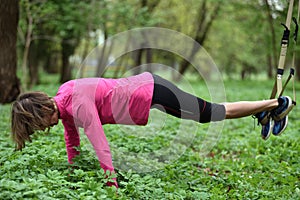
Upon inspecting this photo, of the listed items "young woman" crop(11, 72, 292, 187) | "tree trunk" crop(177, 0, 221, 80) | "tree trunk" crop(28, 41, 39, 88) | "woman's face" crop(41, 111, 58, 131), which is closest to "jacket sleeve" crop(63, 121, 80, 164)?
"young woman" crop(11, 72, 292, 187)

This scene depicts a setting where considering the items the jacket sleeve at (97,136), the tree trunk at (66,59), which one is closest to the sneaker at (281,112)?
the jacket sleeve at (97,136)

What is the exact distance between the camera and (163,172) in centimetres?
487

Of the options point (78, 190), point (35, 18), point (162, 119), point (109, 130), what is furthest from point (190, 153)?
point (35, 18)

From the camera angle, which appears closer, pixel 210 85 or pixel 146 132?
pixel 146 132

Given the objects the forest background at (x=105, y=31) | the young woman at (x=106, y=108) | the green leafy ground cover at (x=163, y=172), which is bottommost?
the green leafy ground cover at (x=163, y=172)

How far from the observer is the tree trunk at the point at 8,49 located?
9539 millimetres

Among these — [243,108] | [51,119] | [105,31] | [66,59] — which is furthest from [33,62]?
[243,108]

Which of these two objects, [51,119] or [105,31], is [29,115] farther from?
[105,31]

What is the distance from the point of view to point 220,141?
7.38 meters

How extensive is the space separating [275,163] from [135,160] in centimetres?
214

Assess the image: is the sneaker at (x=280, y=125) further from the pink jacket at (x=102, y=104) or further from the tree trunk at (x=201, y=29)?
the tree trunk at (x=201, y=29)

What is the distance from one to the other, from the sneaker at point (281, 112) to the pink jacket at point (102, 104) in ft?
5.40

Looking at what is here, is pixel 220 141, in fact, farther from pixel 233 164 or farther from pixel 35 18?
pixel 35 18

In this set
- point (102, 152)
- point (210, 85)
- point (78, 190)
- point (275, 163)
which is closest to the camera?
point (78, 190)
